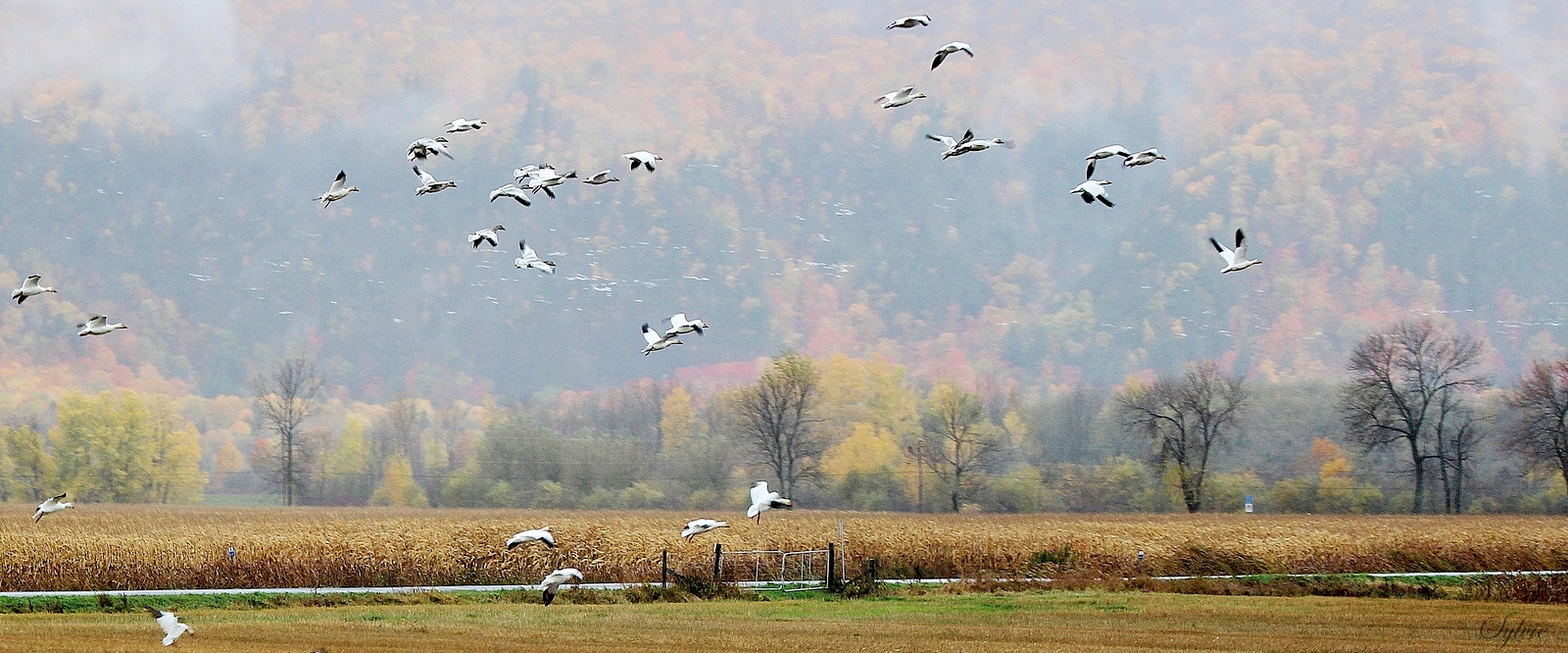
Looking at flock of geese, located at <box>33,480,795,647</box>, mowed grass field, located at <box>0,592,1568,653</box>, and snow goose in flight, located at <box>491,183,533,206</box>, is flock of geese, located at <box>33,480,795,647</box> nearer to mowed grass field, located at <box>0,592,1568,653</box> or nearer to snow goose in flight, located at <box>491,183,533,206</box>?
mowed grass field, located at <box>0,592,1568,653</box>

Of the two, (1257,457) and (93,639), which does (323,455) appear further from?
(93,639)

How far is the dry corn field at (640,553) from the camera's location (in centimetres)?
4878

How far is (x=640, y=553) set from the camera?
5475 cm

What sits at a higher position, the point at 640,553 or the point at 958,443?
the point at 958,443

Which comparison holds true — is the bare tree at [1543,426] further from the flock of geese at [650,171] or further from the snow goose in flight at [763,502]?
the snow goose in flight at [763,502]

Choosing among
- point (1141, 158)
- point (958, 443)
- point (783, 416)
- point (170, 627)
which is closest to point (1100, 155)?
point (1141, 158)

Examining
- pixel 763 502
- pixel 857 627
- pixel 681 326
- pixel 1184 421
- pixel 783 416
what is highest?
pixel 783 416

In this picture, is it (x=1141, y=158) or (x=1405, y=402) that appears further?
(x=1405, y=402)

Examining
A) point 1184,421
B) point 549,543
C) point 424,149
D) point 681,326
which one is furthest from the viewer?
point 1184,421

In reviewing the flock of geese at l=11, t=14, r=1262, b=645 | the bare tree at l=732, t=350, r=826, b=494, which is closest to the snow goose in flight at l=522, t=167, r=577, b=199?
the flock of geese at l=11, t=14, r=1262, b=645

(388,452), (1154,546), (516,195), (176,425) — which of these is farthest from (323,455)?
(516,195)

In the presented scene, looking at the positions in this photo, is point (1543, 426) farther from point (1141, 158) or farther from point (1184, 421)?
point (1141, 158)

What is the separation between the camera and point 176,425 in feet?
624

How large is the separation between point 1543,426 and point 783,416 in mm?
61028
